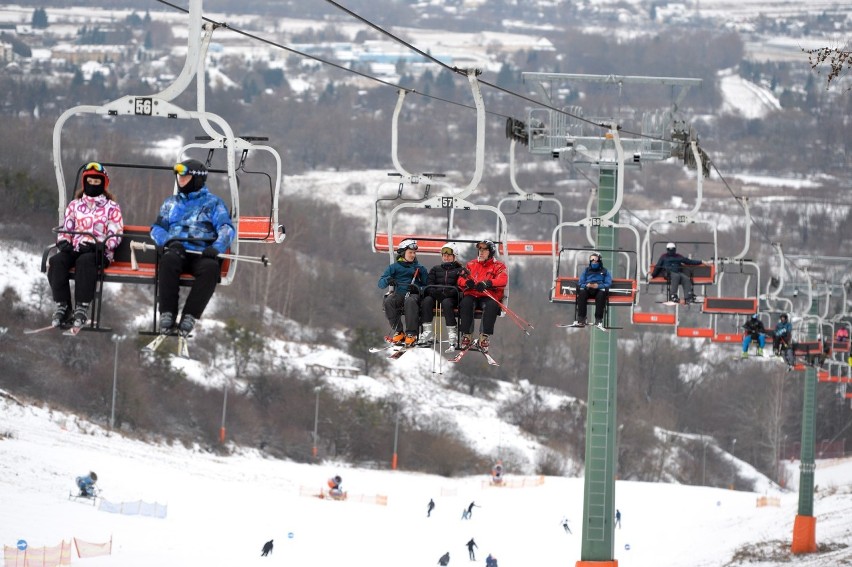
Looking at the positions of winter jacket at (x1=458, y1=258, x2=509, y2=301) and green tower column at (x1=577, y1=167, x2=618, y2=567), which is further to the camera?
green tower column at (x1=577, y1=167, x2=618, y2=567)

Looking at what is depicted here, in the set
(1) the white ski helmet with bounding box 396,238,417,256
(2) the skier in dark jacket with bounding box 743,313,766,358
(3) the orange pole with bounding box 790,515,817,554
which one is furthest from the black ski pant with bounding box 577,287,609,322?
(3) the orange pole with bounding box 790,515,817,554

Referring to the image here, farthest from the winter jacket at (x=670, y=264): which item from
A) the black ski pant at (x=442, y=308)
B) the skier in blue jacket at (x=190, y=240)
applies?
the skier in blue jacket at (x=190, y=240)

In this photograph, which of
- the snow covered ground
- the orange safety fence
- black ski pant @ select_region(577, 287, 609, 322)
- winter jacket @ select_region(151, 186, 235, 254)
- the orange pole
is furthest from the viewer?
the orange pole

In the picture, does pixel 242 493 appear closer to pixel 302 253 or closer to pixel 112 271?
pixel 112 271

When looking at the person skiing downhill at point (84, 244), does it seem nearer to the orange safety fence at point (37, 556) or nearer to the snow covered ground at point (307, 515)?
the orange safety fence at point (37, 556)

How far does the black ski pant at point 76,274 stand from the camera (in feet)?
45.6

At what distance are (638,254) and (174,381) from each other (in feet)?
199

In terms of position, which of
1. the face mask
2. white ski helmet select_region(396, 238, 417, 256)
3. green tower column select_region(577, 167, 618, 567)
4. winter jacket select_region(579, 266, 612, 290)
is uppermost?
the face mask

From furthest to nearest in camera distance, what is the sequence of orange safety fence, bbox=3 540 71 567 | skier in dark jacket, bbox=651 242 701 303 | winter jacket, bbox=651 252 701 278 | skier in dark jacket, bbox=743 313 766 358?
orange safety fence, bbox=3 540 71 567, skier in dark jacket, bbox=743 313 766 358, winter jacket, bbox=651 252 701 278, skier in dark jacket, bbox=651 242 701 303

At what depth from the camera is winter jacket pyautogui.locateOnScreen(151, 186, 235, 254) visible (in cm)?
1407

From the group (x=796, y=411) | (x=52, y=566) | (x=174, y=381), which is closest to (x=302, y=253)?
(x=796, y=411)

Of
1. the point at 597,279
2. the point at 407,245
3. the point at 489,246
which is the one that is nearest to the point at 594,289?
the point at 597,279

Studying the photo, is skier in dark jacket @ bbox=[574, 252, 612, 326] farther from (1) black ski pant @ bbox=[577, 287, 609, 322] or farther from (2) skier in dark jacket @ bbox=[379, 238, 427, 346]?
(2) skier in dark jacket @ bbox=[379, 238, 427, 346]

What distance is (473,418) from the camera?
91750 millimetres
